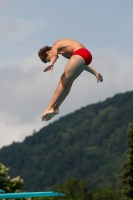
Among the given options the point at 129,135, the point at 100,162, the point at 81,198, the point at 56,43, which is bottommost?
the point at 56,43

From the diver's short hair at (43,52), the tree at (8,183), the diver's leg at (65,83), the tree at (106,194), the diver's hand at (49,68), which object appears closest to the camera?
the diver's hand at (49,68)

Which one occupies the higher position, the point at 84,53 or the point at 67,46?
the point at 67,46

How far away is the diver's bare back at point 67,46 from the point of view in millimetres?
12352

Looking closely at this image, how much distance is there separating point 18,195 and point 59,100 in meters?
1.94

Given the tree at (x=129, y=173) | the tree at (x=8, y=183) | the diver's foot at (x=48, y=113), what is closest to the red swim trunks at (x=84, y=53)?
the diver's foot at (x=48, y=113)

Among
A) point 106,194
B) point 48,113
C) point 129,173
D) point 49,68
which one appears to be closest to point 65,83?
point 48,113

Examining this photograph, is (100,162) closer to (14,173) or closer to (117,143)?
(117,143)

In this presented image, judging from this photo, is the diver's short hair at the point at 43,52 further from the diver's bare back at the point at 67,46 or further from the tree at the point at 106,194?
the tree at the point at 106,194

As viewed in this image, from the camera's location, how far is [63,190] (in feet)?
320

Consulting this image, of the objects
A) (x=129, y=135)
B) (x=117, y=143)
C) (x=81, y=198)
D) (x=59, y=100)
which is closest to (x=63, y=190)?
(x=81, y=198)

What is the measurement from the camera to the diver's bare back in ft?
40.5

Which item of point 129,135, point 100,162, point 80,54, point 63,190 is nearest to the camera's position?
point 80,54

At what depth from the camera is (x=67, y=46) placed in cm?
1242

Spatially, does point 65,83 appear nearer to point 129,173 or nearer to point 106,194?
point 129,173
